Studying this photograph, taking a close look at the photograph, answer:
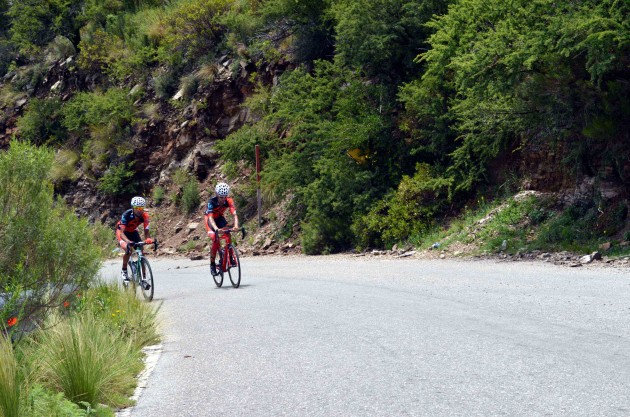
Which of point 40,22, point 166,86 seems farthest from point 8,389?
point 40,22

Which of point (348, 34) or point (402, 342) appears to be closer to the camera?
point (402, 342)

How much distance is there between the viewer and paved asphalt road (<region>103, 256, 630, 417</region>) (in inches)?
271

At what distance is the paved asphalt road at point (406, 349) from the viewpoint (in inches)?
271

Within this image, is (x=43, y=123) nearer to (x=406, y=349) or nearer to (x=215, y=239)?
→ (x=215, y=239)

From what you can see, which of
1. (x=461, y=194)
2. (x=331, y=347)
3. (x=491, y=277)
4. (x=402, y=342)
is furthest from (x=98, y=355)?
(x=461, y=194)

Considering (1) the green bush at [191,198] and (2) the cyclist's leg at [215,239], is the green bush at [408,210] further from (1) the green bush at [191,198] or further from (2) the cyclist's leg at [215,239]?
(1) the green bush at [191,198]

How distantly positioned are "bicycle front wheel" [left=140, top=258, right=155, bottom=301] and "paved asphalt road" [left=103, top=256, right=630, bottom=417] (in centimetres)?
67

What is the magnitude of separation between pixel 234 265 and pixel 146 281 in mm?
1804

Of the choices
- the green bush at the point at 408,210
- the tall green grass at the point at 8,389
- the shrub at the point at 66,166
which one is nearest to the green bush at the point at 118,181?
the shrub at the point at 66,166

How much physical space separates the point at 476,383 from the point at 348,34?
20.9m

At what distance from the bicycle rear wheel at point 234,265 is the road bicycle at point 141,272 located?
1541 millimetres

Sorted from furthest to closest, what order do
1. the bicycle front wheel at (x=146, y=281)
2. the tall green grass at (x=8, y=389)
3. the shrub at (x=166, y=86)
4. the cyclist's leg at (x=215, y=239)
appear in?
the shrub at (x=166, y=86)
the cyclist's leg at (x=215, y=239)
the bicycle front wheel at (x=146, y=281)
the tall green grass at (x=8, y=389)

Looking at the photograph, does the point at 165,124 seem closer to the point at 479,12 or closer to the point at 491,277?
the point at 479,12

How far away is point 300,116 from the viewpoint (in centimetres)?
2792
